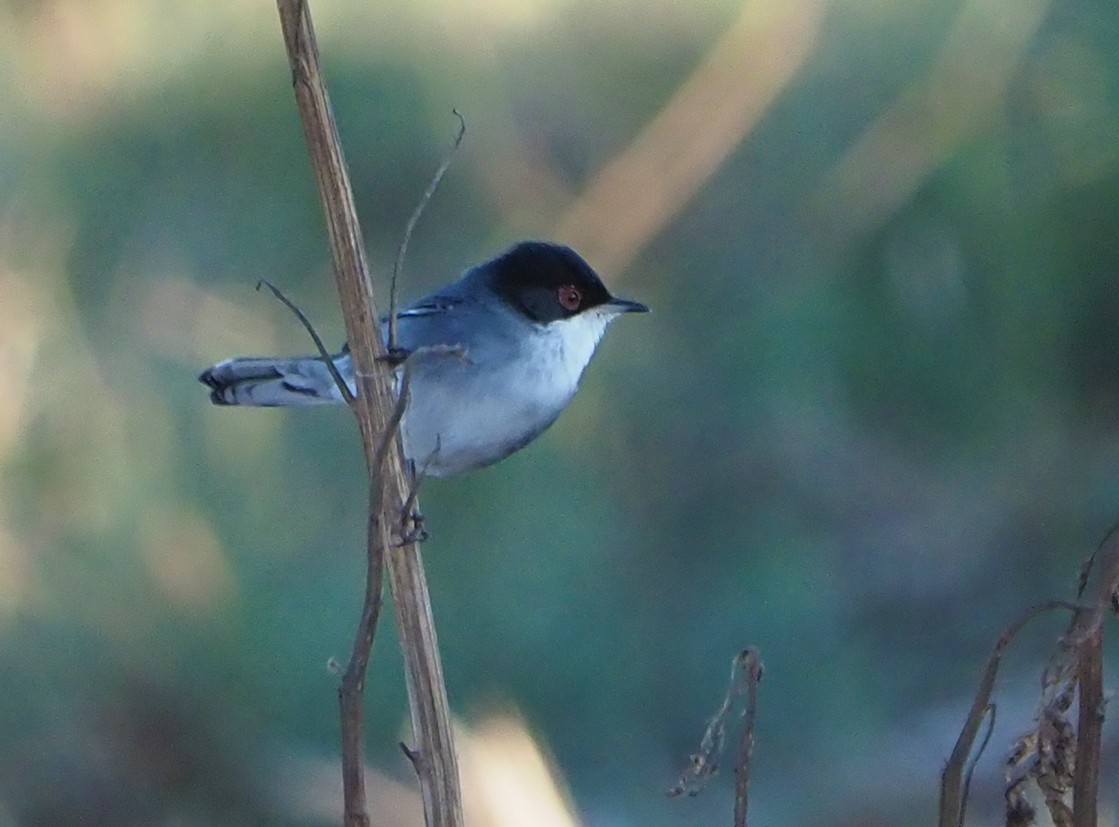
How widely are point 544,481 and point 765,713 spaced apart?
10.7 inches

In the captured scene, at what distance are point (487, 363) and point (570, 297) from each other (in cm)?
9

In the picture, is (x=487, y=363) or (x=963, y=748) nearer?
(x=963, y=748)

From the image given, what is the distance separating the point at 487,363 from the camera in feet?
3.40

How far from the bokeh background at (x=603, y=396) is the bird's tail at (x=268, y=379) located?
13 centimetres

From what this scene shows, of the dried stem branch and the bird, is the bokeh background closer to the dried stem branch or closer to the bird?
the bird

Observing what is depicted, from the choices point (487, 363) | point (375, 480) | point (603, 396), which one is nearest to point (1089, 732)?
point (375, 480)

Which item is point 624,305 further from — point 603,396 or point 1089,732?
point 1089,732

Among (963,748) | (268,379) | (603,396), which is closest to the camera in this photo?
(963,748)

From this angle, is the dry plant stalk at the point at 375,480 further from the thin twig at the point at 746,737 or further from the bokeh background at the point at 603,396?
the bokeh background at the point at 603,396

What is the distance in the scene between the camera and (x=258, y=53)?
1.19 metres

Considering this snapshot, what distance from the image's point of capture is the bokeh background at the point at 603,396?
42.4 inches

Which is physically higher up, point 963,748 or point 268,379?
point 268,379

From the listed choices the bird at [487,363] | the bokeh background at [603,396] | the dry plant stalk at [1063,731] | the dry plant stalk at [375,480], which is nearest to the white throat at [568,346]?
the bird at [487,363]

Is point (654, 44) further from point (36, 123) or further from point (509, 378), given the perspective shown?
point (36, 123)
